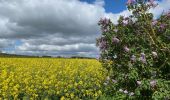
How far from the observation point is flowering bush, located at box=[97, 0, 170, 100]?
551cm

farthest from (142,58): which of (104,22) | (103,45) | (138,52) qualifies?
(104,22)

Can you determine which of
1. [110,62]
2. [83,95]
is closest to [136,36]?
[110,62]

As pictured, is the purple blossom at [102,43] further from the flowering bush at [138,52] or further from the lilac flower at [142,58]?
the lilac flower at [142,58]

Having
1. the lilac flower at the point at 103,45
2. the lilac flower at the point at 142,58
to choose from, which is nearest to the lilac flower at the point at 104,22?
the lilac flower at the point at 103,45

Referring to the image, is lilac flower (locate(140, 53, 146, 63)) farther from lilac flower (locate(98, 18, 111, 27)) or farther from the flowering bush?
lilac flower (locate(98, 18, 111, 27))

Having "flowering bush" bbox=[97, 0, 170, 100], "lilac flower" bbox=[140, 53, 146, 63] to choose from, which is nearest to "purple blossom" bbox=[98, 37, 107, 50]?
"flowering bush" bbox=[97, 0, 170, 100]

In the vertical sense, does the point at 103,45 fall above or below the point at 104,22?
below

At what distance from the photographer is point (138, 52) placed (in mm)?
5727

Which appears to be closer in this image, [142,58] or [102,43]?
[142,58]

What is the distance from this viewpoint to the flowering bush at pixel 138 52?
5.51 m

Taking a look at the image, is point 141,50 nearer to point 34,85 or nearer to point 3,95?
point 3,95

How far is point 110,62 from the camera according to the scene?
21.6 feet

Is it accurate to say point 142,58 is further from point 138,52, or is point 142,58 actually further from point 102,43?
point 102,43

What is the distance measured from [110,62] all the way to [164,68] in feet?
3.77
